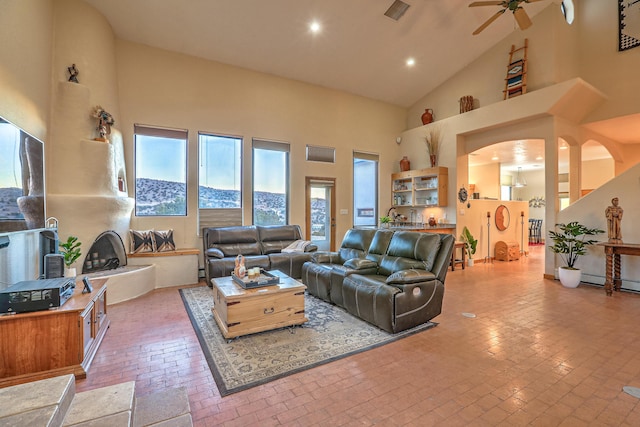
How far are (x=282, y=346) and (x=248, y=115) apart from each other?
4868mm

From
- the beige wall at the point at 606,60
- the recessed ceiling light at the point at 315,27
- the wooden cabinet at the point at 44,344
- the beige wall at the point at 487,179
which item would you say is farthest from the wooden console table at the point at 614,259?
the wooden cabinet at the point at 44,344

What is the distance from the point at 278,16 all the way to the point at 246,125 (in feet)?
6.74

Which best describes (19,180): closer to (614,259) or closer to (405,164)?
(405,164)

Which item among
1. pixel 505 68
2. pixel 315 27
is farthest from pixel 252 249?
pixel 505 68

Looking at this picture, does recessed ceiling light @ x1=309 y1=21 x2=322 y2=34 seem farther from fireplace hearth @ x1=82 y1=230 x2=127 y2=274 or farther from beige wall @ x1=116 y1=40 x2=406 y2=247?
fireplace hearth @ x1=82 y1=230 x2=127 y2=274

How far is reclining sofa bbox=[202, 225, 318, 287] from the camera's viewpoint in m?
4.91

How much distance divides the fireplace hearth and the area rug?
1.88m

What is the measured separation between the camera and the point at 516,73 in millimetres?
5777

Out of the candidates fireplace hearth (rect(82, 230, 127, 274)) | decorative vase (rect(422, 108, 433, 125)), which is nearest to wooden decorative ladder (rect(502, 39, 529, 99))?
decorative vase (rect(422, 108, 433, 125))

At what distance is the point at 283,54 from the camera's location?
231 inches

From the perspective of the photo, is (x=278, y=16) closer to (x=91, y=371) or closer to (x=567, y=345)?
(x=91, y=371)

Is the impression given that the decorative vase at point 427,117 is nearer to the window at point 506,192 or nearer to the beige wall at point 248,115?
the beige wall at point 248,115

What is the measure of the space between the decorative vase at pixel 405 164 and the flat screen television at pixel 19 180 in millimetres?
6968

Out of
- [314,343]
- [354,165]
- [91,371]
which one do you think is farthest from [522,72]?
[91,371]
